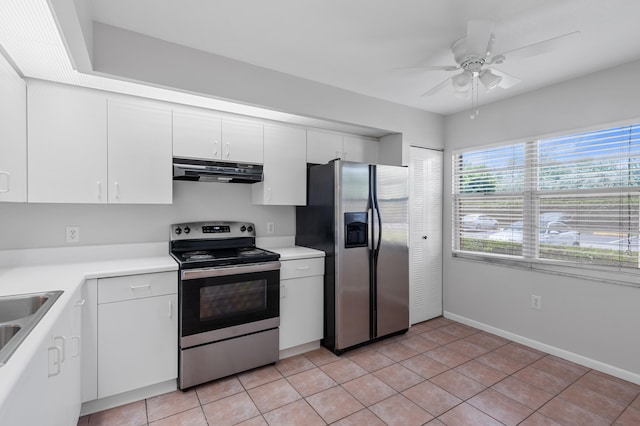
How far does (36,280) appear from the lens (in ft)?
6.12

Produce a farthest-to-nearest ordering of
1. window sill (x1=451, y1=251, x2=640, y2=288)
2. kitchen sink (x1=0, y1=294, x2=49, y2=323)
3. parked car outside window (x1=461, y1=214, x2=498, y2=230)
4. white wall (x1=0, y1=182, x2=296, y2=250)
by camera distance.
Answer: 1. parked car outside window (x1=461, y1=214, x2=498, y2=230)
2. window sill (x1=451, y1=251, x2=640, y2=288)
3. white wall (x1=0, y1=182, x2=296, y2=250)
4. kitchen sink (x1=0, y1=294, x2=49, y2=323)

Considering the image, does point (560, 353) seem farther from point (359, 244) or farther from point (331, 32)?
point (331, 32)

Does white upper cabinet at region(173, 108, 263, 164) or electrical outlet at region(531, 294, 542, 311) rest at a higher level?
white upper cabinet at region(173, 108, 263, 164)

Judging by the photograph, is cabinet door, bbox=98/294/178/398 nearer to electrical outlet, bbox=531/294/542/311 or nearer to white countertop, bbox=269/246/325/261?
white countertop, bbox=269/246/325/261

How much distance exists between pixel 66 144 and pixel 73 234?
68 cm

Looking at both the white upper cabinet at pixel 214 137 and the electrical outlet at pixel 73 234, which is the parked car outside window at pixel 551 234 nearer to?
the white upper cabinet at pixel 214 137

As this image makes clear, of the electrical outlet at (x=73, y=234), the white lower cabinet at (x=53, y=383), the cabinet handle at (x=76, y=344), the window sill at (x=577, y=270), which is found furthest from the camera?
the window sill at (x=577, y=270)

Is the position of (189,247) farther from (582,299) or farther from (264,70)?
(582,299)

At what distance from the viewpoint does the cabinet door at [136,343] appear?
6.87 feet

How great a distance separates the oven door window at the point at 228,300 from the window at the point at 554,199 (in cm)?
237

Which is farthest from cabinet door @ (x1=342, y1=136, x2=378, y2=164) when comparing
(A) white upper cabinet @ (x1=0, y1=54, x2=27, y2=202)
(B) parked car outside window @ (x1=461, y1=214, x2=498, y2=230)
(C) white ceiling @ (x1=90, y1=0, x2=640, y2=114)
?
(A) white upper cabinet @ (x1=0, y1=54, x2=27, y2=202)

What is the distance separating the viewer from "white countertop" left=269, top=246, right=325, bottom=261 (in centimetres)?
285

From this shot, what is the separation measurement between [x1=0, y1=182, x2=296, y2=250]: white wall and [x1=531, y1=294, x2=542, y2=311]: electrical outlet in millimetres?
2435

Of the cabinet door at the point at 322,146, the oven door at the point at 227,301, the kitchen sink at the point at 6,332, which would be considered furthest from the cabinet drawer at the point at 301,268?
the kitchen sink at the point at 6,332
